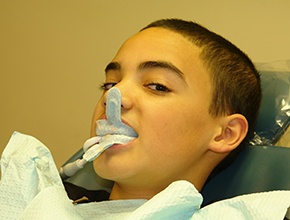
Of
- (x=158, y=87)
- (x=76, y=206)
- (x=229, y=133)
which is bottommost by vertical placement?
(x=76, y=206)

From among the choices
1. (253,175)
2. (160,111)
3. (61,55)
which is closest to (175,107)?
(160,111)

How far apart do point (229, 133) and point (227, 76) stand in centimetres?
13

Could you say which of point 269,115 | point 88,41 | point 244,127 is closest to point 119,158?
point 244,127

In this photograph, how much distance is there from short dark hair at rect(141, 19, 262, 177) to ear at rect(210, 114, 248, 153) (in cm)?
2

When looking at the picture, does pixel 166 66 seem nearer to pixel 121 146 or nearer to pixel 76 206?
pixel 121 146

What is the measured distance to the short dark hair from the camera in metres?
1.04

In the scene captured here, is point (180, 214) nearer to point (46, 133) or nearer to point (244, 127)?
point (244, 127)

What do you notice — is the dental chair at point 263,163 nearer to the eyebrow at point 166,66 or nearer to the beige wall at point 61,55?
the eyebrow at point 166,66

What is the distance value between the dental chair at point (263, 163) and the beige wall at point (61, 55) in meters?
0.47

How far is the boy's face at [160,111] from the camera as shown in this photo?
3.03 feet

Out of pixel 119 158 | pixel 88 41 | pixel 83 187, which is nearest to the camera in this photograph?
pixel 119 158

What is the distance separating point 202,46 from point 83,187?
18.5 inches

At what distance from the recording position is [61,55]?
1792mm

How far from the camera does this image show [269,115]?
1140mm
